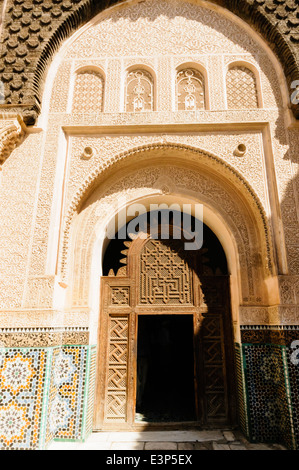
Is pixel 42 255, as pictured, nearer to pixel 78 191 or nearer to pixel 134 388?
pixel 78 191

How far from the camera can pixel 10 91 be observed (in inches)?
137

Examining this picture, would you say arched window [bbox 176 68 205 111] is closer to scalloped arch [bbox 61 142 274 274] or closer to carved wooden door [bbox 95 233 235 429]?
scalloped arch [bbox 61 142 274 274]

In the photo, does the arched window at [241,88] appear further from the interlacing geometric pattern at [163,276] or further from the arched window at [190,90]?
the interlacing geometric pattern at [163,276]

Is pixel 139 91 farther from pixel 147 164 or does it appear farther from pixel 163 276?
pixel 163 276

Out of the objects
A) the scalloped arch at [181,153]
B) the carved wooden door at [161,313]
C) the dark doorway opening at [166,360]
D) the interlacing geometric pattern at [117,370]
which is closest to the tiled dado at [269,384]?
the carved wooden door at [161,313]

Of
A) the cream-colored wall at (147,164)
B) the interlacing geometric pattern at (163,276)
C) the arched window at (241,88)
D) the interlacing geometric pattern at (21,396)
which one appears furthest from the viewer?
the arched window at (241,88)

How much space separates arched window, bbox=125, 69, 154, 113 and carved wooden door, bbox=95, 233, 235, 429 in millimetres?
1511

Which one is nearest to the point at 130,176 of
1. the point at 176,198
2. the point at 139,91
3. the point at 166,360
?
the point at 176,198

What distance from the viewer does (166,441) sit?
9.55 ft

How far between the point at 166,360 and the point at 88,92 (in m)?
4.87

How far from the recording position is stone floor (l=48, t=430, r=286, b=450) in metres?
2.78

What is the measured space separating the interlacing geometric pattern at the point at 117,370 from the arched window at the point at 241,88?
269 centimetres

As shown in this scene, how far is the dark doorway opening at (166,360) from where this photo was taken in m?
4.53

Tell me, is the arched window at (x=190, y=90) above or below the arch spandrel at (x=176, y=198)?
above
